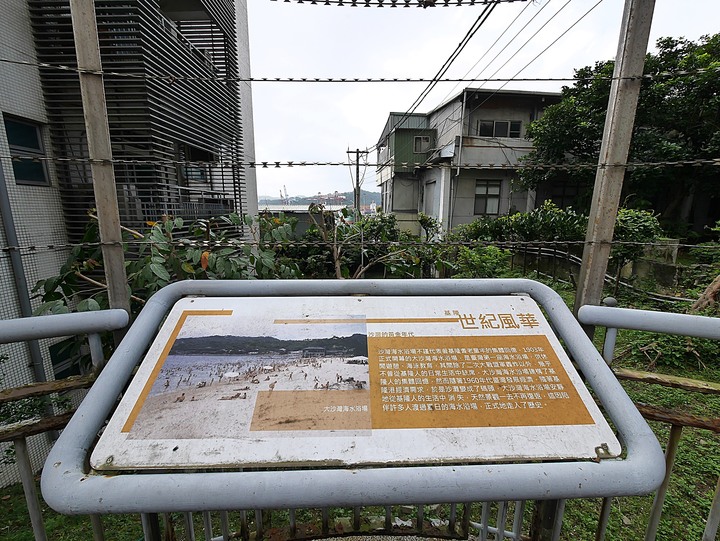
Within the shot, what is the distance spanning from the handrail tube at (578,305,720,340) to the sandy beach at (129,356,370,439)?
0.80m

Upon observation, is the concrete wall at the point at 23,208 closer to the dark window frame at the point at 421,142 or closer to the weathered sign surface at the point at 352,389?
the weathered sign surface at the point at 352,389

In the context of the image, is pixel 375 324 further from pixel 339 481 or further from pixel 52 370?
pixel 52 370

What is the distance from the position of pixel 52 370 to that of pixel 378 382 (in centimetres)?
378

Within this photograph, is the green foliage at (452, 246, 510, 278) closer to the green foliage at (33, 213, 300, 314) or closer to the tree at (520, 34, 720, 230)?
the green foliage at (33, 213, 300, 314)

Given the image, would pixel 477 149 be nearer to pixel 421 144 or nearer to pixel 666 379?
pixel 421 144

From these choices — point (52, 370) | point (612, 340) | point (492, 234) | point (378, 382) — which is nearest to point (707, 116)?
point (492, 234)

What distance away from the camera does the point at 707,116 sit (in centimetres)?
966

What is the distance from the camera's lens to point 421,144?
16.1 metres

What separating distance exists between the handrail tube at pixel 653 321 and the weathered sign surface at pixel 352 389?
16 cm

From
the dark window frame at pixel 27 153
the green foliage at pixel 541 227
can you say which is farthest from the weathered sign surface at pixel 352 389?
the green foliage at pixel 541 227

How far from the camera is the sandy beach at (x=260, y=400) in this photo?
3.05 feet

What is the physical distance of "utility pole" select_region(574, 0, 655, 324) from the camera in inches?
50.4

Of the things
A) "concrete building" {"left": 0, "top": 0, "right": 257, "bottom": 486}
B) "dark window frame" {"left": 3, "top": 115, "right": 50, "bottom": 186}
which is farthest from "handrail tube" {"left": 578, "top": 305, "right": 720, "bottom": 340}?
"dark window frame" {"left": 3, "top": 115, "right": 50, "bottom": 186}

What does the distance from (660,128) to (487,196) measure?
17.5 feet
